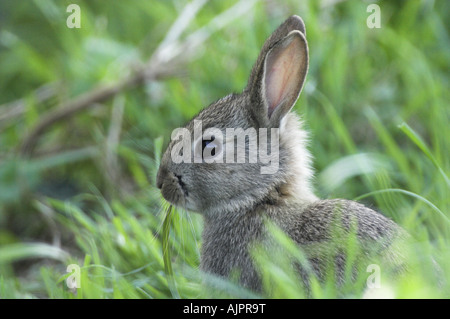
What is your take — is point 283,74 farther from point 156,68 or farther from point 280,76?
point 156,68

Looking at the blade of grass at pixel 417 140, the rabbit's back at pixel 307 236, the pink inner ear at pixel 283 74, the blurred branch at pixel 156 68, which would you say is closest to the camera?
the rabbit's back at pixel 307 236

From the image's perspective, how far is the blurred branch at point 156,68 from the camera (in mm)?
5309

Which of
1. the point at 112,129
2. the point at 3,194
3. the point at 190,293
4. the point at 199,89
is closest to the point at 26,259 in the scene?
the point at 3,194

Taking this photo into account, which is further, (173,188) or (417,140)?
(173,188)

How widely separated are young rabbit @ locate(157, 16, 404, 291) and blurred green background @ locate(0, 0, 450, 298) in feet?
1.63

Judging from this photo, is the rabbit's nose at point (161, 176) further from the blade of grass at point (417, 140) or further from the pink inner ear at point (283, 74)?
the blade of grass at point (417, 140)

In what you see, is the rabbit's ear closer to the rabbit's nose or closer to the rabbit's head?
the rabbit's head

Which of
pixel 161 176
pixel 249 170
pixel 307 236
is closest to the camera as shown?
pixel 307 236

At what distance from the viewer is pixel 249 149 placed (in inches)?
124

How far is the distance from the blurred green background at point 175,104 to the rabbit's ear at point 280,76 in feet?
2.26

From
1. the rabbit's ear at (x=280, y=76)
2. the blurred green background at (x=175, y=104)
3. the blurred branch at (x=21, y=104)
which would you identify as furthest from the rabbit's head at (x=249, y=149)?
A: the blurred branch at (x=21, y=104)

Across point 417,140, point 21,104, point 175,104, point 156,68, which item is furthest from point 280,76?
point 21,104

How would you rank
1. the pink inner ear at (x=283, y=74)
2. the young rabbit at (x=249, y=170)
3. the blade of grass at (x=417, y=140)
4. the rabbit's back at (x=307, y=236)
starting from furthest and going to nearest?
the pink inner ear at (x=283, y=74)
the young rabbit at (x=249, y=170)
the blade of grass at (x=417, y=140)
the rabbit's back at (x=307, y=236)

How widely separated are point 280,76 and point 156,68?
2.30m
